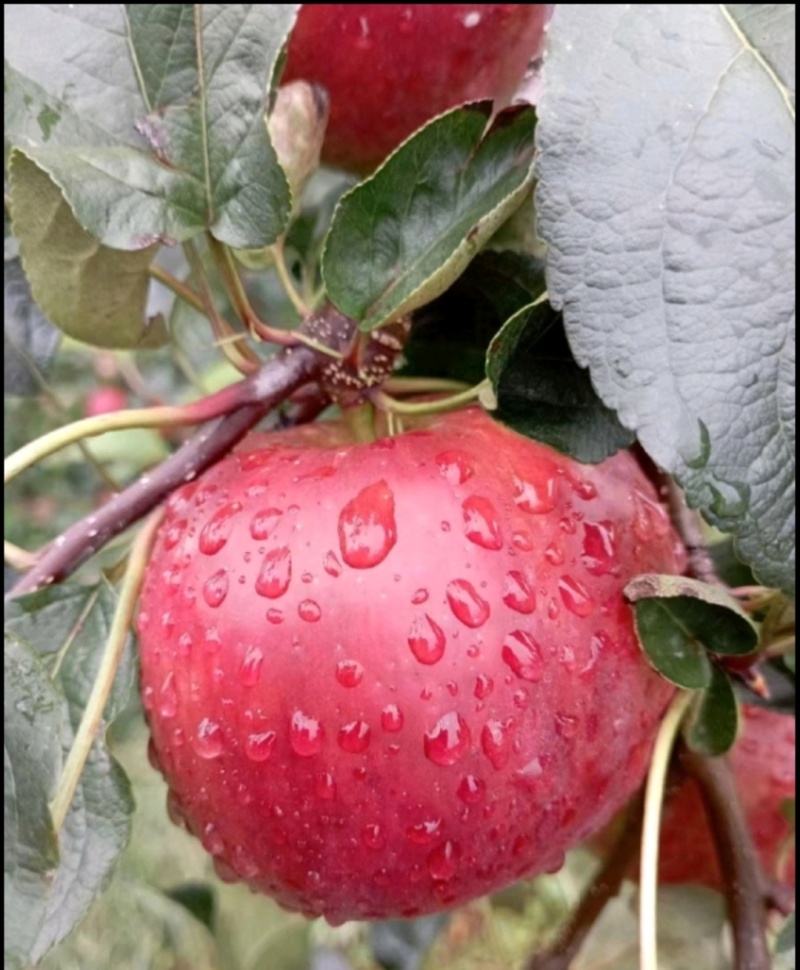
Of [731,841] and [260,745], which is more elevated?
[260,745]

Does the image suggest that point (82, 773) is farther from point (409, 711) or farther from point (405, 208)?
point (405, 208)

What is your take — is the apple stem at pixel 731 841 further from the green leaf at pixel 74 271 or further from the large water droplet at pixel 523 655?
the green leaf at pixel 74 271

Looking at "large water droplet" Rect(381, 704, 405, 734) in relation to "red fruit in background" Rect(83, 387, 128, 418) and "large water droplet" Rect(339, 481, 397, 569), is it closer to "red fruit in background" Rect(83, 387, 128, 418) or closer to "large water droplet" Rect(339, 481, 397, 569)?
"large water droplet" Rect(339, 481, 397, 569)

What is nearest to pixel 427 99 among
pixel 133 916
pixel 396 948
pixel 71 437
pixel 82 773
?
pixel 71 437

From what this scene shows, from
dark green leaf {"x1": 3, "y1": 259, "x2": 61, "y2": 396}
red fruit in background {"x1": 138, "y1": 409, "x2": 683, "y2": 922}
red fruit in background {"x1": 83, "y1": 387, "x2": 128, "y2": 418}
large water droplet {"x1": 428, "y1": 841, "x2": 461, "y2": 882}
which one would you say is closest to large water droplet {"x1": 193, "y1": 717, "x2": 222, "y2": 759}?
red fruit in background {"x1": 138, "y1": 409, "x2": 683, "y2": 922}

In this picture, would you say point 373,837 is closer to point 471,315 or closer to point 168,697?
point 168,697

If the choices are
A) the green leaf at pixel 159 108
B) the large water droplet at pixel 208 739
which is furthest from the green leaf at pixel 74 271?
the large water droplet at pixel 208 739

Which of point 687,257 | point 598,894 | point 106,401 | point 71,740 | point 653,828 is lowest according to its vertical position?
point 106,401

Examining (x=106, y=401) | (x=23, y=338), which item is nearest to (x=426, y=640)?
(x=23, y=338)
